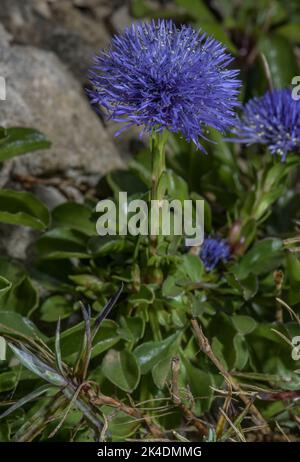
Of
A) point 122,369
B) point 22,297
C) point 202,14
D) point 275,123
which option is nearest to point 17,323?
point 22,297

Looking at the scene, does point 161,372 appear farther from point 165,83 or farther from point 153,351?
point 165,83

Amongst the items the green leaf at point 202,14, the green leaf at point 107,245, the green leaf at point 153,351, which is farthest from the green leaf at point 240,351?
the green leaf at point 202,14

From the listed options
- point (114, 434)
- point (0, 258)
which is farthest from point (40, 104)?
point (114, 434)

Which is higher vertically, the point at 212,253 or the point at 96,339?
the point at 212,253

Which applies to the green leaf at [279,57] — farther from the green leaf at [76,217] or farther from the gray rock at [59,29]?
the green leaf at [76,217]

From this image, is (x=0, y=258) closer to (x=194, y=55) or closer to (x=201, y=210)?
(x=201, y=210)

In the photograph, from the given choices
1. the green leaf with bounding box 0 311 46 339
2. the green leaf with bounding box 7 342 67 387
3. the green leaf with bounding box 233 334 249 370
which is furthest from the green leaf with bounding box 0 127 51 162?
the green leaf with bounding box 233 334 249 370
